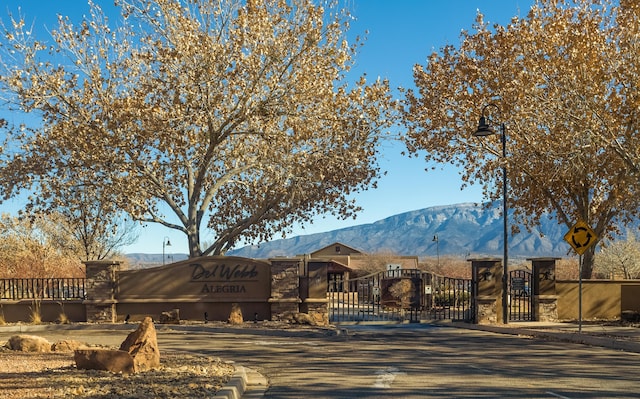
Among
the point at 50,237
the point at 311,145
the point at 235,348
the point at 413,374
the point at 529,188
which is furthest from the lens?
the point at 50,237

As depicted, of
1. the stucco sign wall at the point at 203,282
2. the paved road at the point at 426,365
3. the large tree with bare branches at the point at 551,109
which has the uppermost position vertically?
the large tree with bare branches at the point at 551,109

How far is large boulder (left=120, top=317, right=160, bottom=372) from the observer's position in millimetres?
11451

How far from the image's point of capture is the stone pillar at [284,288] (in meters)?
23.7

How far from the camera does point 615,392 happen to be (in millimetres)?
10258

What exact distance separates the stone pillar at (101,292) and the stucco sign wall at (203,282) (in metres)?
0.39

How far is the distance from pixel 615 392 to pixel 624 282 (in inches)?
698

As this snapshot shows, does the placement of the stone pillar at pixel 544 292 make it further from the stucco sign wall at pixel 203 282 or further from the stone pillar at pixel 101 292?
the stone pillar at pixel 101 292

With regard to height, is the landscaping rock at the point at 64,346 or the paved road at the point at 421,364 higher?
the landscaping rock at the point at 64,346

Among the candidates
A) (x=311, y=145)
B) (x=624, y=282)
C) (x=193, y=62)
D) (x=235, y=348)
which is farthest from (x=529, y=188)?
(x=235, y=348)

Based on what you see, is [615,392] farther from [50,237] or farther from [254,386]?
[50,237]

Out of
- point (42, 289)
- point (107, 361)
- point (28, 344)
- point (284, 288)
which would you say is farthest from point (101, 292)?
point (107, 361)

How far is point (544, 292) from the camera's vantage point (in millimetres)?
25344

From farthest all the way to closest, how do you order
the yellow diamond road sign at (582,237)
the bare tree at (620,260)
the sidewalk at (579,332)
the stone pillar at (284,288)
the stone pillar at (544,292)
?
the bare tree at (620,260)
the stone pillar at (544,292)
the stone pillar at (284,288)
the yellow diamond road sign at (582,237)
the sidewalk at (579,332)

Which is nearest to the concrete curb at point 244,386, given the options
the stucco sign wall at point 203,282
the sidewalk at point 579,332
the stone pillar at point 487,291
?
the sidewalk at point 579,332
